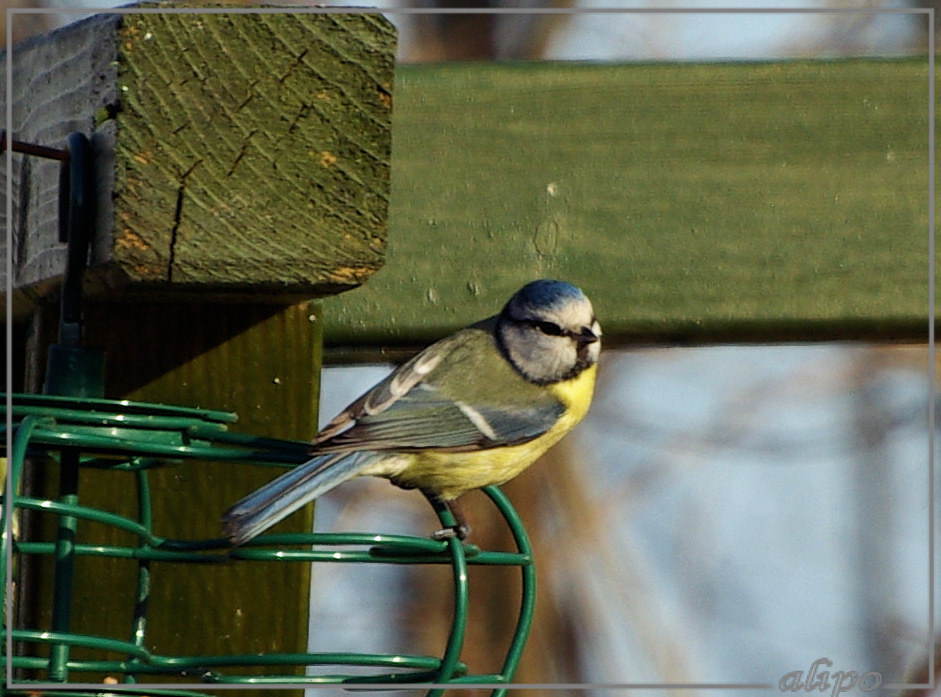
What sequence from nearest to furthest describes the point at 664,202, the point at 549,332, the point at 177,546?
the point at 177,546, the point at 664,202, the point at 549,332

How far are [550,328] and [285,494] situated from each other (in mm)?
463

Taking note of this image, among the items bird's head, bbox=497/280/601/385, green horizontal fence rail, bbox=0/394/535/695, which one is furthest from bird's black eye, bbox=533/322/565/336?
green horizontal fence rail, bbox=0/394/535/695

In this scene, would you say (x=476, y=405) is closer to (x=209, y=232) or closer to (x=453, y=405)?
(x=453, y=405)

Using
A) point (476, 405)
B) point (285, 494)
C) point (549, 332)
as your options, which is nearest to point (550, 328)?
point (549, 332)

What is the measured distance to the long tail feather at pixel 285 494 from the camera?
1.32m

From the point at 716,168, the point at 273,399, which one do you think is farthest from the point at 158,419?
the point at 716,168

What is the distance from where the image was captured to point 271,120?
145 cm

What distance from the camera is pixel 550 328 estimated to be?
5.61 feet

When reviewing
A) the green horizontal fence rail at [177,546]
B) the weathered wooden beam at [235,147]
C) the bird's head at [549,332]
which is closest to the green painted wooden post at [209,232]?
the weathered wooden beam at [235,147]

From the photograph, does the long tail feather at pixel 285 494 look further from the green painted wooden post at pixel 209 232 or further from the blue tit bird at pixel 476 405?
the green painted wooden post at pixel 209 232

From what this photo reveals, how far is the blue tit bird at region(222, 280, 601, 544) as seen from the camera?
159 cm

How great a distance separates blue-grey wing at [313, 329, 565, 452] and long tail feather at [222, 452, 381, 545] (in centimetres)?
5

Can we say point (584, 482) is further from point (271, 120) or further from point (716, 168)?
point (271, 120)

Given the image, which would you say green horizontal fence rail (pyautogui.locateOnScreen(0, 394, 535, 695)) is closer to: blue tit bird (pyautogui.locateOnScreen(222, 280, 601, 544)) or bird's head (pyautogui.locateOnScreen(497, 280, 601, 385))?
blue tit bird (pyautogui.locateOnScreen(222, 280, 601, 544))
